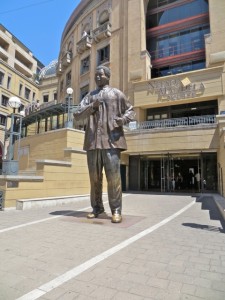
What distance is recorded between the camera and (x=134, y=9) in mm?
25016

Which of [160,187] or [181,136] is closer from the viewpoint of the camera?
[181,136]

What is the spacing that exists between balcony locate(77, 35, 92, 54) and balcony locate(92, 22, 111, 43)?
77 centimetres

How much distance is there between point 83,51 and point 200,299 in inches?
1230

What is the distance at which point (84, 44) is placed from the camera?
29109 mm

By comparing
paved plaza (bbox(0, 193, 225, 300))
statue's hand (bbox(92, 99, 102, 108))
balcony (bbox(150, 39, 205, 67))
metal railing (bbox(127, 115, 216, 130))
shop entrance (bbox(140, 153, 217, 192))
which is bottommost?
paved plaza (bbox(0, 193, 225, 300))

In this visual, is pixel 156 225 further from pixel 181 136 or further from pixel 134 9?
pixel 134 9

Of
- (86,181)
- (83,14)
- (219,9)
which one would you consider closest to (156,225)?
(86,181)

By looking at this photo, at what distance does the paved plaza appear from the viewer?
2.62 meters

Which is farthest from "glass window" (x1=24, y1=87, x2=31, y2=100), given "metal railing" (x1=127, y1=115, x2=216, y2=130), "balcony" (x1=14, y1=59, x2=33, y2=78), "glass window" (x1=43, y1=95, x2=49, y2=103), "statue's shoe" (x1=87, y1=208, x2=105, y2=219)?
"statue's shoe" (x1=87, y1=208, x2=105, y2=219)

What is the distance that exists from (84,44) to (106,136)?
25974 mm

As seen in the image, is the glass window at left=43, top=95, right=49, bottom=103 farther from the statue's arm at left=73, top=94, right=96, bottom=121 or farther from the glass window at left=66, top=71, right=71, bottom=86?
the statue's arm at left=73, top=94, right=96, bottom=121

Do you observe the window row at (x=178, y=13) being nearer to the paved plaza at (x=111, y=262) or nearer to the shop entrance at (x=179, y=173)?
the shop entrance at (x=179, y=173)

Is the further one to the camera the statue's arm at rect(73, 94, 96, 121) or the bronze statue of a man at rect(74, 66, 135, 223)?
the statue's arm at rect(73, 94, 96, 121)

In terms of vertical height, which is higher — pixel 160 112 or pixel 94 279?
pixel 160 112
